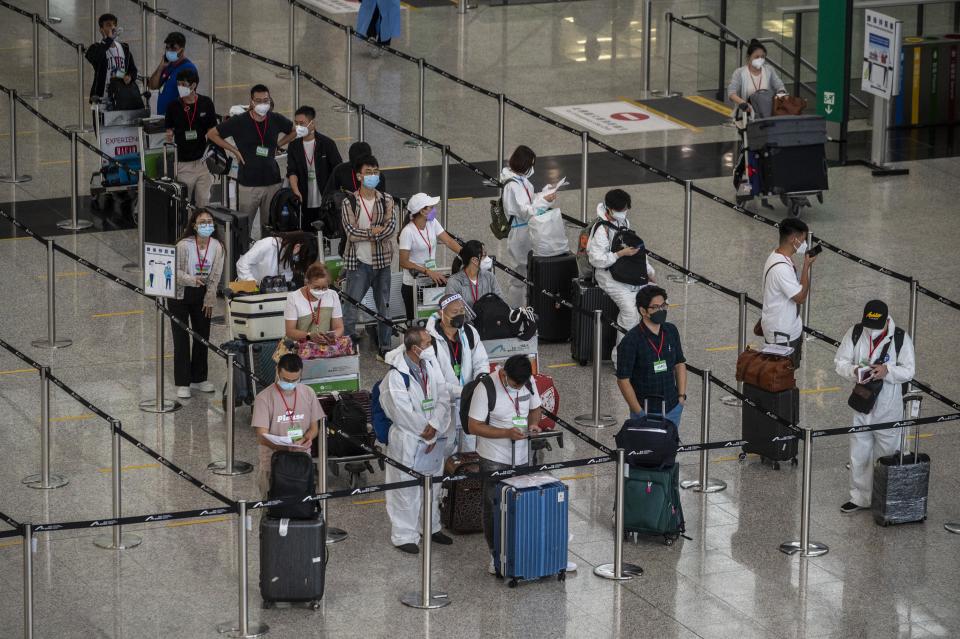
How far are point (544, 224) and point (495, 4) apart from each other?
46.9 feet

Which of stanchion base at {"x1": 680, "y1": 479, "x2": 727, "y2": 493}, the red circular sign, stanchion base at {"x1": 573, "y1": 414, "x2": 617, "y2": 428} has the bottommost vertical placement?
stanchion base at {"x1": 680, "y1": 479, "x2": 727, "y2": 493}

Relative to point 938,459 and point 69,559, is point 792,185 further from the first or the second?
point 69,559

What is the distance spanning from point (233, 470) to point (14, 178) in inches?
331

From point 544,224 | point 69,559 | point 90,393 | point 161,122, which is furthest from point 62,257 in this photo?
point 69,559

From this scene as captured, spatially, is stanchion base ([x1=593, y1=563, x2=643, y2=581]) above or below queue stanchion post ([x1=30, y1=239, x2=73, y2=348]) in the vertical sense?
below

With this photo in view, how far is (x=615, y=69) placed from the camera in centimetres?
2636

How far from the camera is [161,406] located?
Result: 14.6m

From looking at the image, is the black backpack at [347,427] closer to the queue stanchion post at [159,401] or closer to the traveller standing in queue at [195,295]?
the queue stanchion post at [159,401]

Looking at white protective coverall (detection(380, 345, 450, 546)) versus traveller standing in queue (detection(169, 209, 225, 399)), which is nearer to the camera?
white protective coverall (detection(380, 345, 450, 546))

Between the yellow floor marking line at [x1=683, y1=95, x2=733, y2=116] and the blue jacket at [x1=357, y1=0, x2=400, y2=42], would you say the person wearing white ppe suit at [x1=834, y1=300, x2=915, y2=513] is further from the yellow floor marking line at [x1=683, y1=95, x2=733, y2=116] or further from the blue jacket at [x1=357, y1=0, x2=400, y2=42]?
the blue jacket at [x1=357, y1=0, x2=400, y2=42]

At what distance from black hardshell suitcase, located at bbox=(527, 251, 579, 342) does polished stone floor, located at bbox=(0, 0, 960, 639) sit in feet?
0.59

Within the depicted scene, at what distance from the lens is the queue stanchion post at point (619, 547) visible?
38.0 ft

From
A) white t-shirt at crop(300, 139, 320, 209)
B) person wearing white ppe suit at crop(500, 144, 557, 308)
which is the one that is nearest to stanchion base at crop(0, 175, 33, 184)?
white t-shirt at crop(300, 139, 320, 209)

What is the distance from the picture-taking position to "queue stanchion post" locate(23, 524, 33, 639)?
33.2ft
